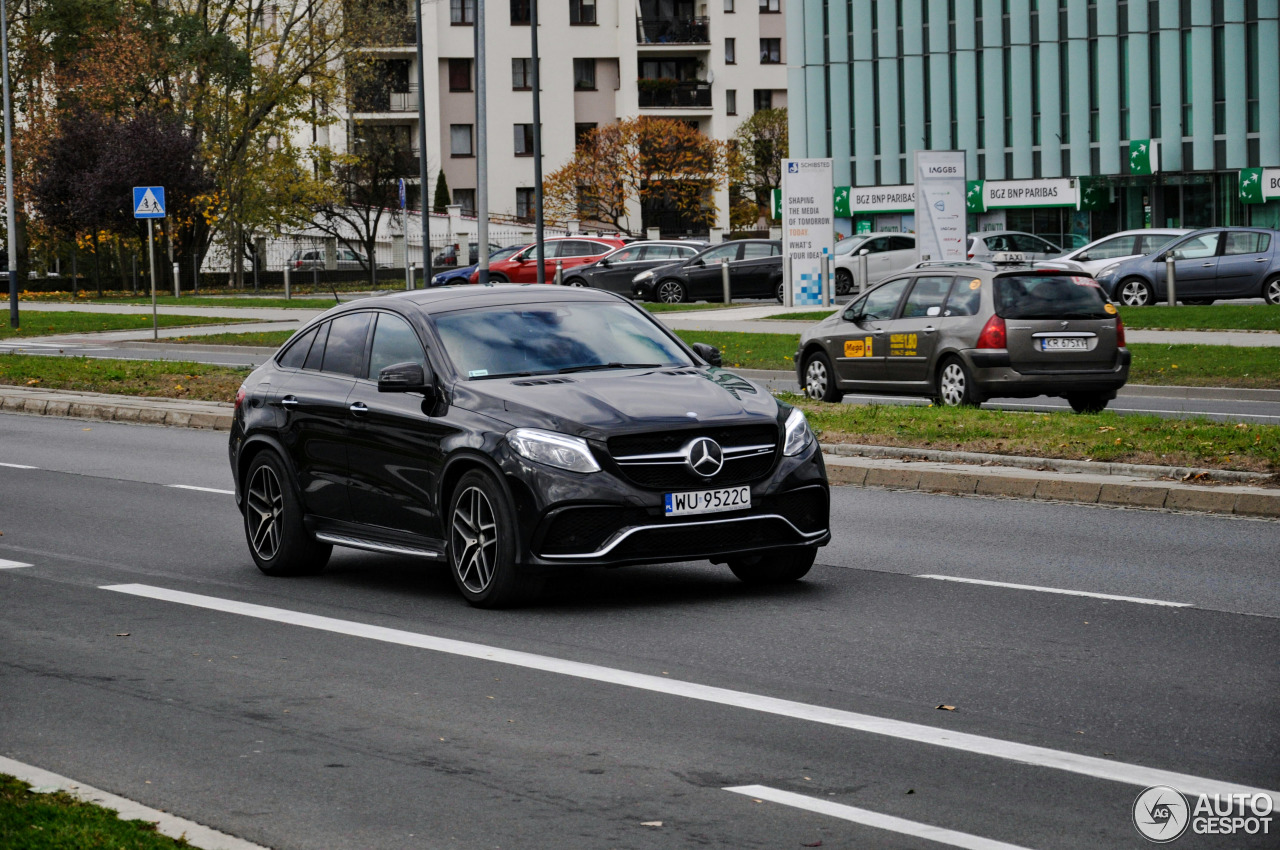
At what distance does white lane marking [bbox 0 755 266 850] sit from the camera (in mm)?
4805

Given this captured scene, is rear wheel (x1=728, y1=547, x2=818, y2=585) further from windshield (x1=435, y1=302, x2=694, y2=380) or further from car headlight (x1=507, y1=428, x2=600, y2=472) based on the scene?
car headlight (x1=507, y1=428, x2=600, y2=472)

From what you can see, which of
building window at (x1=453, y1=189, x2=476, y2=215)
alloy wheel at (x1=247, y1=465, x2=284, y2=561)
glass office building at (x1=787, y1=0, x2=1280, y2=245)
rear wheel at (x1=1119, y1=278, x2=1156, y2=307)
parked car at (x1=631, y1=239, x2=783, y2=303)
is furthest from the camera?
building window at (x1=453, y1=189, x2=476, y2=215)

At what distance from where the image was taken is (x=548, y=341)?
30.6 feet

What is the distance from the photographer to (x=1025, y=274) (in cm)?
1809

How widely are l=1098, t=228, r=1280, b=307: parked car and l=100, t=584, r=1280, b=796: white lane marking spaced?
28220mm

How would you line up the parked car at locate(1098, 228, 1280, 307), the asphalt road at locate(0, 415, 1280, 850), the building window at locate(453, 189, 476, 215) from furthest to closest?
the building window at locate(453, 189, 476, 215), the parked car at locate(1098, 228, 1280, 307), the asphalt road at locate(0, 415, 1280, 850)

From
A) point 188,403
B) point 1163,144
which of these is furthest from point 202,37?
point 188,403

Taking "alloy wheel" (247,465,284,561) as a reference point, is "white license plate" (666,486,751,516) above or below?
above

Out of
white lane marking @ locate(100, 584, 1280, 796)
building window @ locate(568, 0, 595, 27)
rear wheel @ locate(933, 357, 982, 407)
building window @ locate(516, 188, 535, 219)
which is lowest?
white lane marking @ locate(100, 584, 1280, 796)

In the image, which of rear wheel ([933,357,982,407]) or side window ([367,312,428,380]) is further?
rear wheel ([933,357,982,407])

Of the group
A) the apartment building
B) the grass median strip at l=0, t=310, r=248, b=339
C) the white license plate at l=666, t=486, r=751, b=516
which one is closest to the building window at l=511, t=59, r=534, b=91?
the apartment building

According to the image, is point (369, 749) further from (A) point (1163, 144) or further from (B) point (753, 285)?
(A) point (1163, 144)

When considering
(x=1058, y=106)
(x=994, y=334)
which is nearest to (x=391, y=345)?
(x=994, y=334)

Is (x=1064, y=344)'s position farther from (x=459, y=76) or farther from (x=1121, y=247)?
(x=459, y=76)
